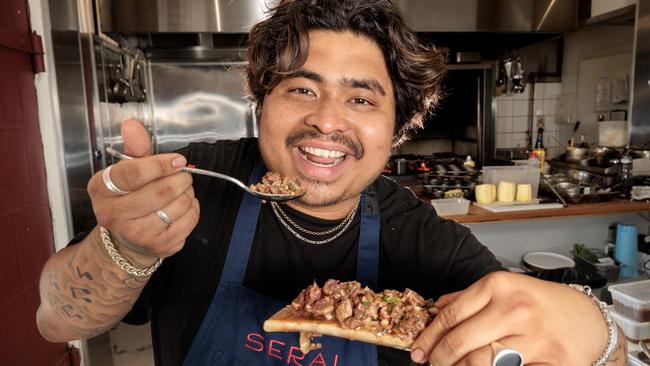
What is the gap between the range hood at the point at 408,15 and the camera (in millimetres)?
4348

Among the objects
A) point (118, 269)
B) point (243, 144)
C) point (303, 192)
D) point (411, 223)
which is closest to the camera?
point (118, 269)

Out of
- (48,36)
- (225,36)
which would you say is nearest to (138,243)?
(48,36)

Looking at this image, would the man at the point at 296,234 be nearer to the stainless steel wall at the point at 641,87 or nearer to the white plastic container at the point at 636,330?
the white plastic container at the point at 636,330

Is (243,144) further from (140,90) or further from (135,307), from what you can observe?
(140,90)

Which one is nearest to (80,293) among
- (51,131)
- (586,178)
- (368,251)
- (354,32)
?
(368,251)

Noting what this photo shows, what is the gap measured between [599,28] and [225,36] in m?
5.33

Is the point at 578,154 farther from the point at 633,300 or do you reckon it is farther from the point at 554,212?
the point at 633,300

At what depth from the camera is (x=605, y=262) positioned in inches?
142

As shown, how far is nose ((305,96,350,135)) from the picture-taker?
1509 millimetres

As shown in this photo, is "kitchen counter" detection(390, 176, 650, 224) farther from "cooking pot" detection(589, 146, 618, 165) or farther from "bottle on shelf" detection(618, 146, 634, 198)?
"cooking pot" detection(589, 146, 618, 165)

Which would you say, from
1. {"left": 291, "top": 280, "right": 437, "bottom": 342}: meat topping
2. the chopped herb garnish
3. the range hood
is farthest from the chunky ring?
the range hood

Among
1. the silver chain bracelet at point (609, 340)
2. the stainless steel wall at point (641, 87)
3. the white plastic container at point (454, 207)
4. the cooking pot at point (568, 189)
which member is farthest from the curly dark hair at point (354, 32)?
the stainless steel wall at point (641, 87)

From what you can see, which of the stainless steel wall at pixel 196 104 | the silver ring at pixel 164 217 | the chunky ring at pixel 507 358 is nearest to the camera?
the chunky ring at pixel 507 358

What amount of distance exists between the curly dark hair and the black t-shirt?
0.42 meters
